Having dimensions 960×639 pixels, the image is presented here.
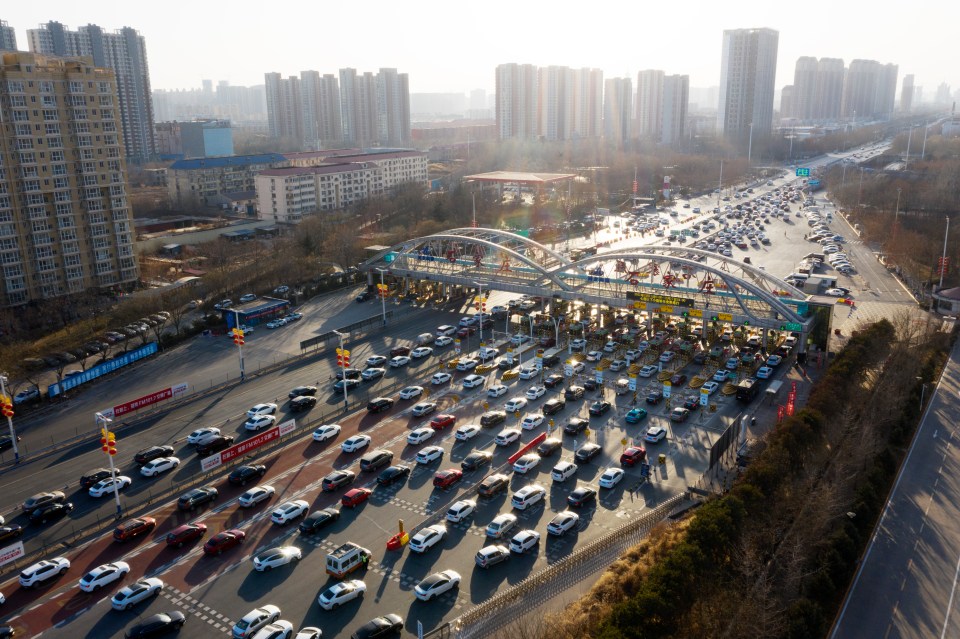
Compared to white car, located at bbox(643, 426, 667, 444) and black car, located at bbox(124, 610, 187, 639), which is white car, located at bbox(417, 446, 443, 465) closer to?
white car, located at bbox(643, 426, 667, 444)

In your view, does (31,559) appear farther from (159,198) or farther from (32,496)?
(159,198)

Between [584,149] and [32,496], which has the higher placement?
[584,149]

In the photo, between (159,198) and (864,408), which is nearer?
(864,408)

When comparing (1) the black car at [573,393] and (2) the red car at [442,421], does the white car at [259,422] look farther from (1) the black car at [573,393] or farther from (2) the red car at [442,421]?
Result: (1) the black car at [573,393]

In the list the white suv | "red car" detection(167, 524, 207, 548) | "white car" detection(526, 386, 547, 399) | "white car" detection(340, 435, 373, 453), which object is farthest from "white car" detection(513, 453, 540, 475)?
the white suv

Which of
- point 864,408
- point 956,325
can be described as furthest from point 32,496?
point 956,325

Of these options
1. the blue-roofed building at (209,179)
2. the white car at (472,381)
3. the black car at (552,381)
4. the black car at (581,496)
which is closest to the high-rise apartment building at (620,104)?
the blue-roofed building at (209,179)
